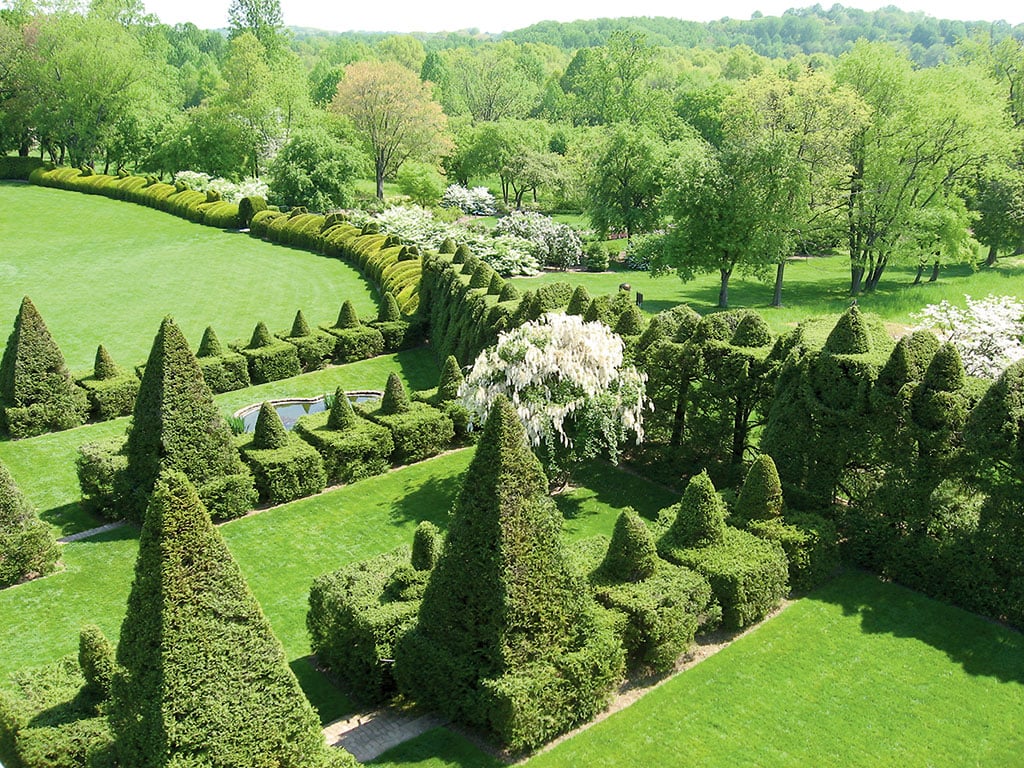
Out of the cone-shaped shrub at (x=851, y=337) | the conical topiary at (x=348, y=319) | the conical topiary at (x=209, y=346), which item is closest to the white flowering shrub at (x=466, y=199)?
the conical topiary at (x=348, y=319)

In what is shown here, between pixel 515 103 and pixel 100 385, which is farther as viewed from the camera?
pixel 515 103

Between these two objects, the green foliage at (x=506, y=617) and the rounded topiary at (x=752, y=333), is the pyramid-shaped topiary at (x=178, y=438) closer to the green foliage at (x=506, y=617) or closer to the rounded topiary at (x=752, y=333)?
the green foliage at (x=506, y=617)

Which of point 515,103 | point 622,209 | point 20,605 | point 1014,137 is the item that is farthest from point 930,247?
point 515,103

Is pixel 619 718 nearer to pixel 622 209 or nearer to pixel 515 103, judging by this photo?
pixel 622 209

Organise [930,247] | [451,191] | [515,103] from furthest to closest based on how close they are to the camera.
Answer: [515,103] < [451,191] < [930,247]

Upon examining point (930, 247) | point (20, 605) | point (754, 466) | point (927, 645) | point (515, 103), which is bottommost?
point (20, 605)

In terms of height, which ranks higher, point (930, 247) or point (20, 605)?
point (930, 247)

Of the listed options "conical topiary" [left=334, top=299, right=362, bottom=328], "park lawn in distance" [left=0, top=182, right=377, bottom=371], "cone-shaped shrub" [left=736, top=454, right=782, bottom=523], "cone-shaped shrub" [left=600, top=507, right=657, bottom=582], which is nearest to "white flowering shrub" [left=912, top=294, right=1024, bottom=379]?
"cone-shaped shrub" [left=736, top=454, right=782, bottom=523]
